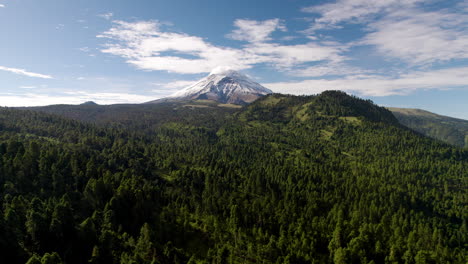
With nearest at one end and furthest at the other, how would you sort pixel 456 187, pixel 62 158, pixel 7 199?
pixel 7 199 < pixel 62 158 < pixel 456 187

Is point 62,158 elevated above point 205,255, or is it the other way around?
point 62,158

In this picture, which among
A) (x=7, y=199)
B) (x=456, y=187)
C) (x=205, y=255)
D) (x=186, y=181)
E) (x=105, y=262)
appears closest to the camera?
(x=105, y=262)

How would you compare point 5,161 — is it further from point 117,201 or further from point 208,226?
point 208,226

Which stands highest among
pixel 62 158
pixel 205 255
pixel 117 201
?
pixel 62 158

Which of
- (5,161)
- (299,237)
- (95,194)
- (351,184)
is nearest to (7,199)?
(95,194)

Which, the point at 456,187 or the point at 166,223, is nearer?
the point at 166,223

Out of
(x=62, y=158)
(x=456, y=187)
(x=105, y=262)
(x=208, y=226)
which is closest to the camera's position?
(x=105, y=262)

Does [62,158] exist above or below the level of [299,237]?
above

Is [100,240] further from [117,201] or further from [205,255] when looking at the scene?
[205,255]

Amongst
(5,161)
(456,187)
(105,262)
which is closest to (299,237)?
(105,262)
